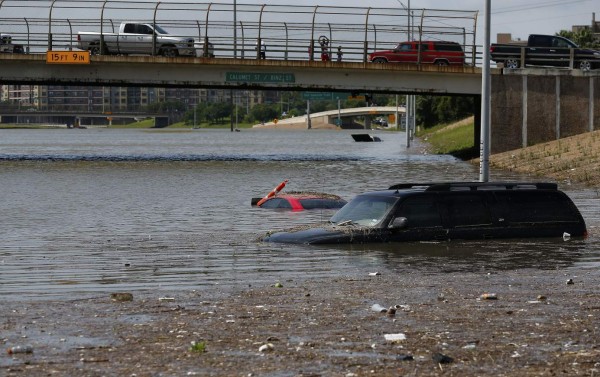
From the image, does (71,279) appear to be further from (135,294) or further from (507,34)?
(507,34)

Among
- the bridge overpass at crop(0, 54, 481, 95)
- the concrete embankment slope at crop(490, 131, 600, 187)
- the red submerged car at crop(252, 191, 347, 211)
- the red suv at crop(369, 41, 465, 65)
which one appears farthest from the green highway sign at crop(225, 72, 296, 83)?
the red submerged car at crop(252, 191, 347, 211)

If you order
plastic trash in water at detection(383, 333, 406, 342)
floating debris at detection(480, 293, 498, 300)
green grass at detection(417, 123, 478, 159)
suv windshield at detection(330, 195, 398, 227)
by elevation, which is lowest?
green grass at detection(417, 123, 478, 159)

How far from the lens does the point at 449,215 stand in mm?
21781

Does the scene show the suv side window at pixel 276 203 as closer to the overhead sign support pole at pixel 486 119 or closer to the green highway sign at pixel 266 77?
the overhead sign support pole at pixel 486 119

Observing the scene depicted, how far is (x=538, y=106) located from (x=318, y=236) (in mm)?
39666

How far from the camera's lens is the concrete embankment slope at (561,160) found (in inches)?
1817

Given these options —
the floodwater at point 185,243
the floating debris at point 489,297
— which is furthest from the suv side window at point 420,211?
the floating debris at point 489,297

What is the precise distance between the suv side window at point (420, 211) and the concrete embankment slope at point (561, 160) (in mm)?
21578

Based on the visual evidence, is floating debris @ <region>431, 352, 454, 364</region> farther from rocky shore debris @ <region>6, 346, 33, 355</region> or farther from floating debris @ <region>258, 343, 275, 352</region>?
rocky shore debris @ <region>6, 346, 33, 355</region>

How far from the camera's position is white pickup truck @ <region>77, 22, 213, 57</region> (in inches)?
2511

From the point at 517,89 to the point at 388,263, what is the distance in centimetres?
4151

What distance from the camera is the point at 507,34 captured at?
253 feet

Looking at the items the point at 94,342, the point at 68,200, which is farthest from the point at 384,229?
the point at 68,200

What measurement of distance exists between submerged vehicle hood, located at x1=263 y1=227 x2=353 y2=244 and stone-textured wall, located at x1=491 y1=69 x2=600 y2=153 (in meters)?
38.0
